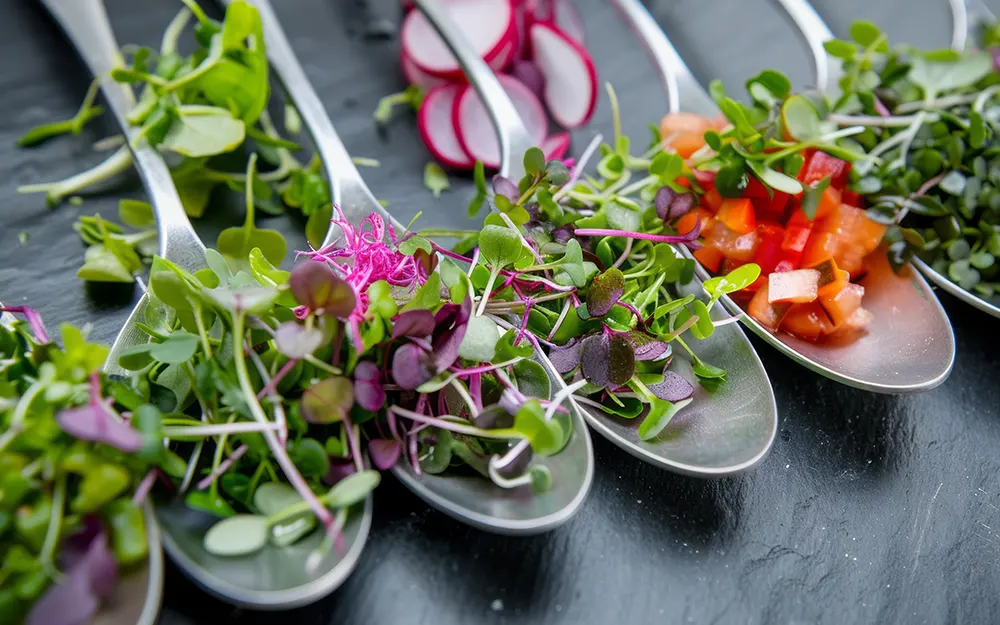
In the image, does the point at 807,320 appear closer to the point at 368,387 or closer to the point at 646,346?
the point at 646,346

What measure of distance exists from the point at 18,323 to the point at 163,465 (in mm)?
236

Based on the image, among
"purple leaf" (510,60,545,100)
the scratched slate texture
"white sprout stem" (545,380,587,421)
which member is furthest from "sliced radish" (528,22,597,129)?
"white sprout stem" (545,380,587,421)

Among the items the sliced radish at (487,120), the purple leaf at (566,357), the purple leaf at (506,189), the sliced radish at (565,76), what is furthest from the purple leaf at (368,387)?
the sliced radish at (565,76)

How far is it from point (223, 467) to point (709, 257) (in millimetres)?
632

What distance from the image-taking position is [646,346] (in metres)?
0.80

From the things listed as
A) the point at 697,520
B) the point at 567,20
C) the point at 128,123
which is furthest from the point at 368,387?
the point at 567,20

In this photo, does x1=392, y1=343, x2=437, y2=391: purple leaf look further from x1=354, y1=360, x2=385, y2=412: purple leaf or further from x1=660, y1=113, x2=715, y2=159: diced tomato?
x1=660, y1=113, x2=715, y2=159: diced tomato

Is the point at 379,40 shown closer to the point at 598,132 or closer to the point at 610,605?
the point at 598,132

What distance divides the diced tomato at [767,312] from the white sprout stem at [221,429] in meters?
0.59

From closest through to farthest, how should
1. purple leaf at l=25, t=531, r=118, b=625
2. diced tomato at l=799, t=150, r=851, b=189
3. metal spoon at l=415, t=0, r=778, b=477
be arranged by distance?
1. purple leaf at l=25, t=531, r=118, b=625
2. metal spoon at l=415, t=0, r=778, b=477
3. diced tomato at l=799, t=150, r=851, b=189

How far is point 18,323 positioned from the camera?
2.32ft

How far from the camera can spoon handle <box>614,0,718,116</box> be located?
3.89ft

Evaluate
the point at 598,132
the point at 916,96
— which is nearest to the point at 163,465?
the point at 598,132

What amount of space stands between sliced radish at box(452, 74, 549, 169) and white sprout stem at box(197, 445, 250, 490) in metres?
0.64
